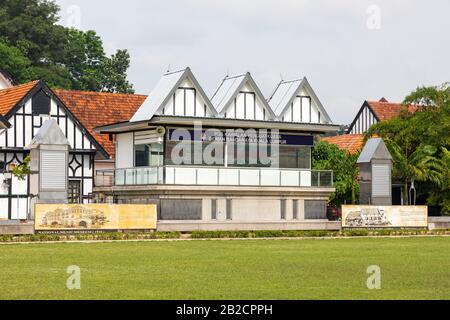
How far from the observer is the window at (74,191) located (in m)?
60.8

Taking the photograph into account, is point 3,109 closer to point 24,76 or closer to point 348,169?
point 348,169

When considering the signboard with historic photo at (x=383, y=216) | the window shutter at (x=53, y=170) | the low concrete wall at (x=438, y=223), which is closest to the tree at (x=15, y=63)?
the window shutter at (x=53, y=170)

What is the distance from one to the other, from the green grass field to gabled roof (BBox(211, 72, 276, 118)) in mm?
18288

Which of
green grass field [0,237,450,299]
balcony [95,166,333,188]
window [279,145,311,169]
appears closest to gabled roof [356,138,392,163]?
balcony [95,166,333,188]

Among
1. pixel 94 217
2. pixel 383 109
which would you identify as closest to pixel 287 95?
pixel 94 217

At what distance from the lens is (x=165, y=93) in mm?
54875

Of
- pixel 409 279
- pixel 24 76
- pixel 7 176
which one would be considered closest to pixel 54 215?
pixel 7 176

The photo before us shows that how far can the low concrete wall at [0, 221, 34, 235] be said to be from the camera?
141 feet

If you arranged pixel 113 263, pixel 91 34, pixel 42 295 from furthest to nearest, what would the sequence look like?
pixel 91 34
pixel 113 263
pixel 42 295

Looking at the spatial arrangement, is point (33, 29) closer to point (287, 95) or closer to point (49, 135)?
point (287, 95)

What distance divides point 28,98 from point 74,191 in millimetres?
5939

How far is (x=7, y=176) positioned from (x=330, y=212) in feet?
68.8

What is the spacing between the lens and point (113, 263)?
2800cm
